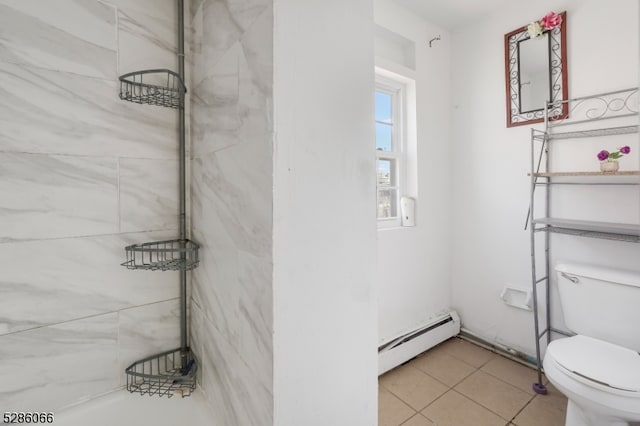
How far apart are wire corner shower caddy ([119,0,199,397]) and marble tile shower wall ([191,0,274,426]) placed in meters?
0.05

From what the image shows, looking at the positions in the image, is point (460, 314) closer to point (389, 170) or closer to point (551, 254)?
point (551, 254)

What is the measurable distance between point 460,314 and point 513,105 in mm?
1624

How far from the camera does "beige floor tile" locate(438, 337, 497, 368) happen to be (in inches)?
77.9

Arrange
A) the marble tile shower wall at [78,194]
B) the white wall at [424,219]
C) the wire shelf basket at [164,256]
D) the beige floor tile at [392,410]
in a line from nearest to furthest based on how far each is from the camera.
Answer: the marble tile shower wall at [78,194]
the wire shelf basket at [164,256]
the beige floor tile at [392,410]
the white wall at [424,219]

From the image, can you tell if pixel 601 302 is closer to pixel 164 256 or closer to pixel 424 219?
pixel 424 219

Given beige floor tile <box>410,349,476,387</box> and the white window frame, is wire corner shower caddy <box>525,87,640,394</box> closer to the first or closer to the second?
beige floor tile <box>410,349,476,387</box>

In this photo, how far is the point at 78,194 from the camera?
38.9 inches

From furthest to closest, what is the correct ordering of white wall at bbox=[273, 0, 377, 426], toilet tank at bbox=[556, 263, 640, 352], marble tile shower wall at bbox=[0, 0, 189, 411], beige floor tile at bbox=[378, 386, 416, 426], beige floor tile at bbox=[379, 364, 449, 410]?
1. beige floor tile at bbox=[379, 364, 449, 410]
2. beige floor tile at bbox=[378, 386, 416, 426]
3. toilet tank at bbox=[556, 263, 640, 352]
4. marble tile shower wall at bbox=[0, 0, 189, 411]
5. white wall at bbox=[273, 0, 377, 426]

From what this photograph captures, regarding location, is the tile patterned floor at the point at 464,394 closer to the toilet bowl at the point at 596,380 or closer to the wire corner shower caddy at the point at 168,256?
the toilet bowl at the point at 596,380

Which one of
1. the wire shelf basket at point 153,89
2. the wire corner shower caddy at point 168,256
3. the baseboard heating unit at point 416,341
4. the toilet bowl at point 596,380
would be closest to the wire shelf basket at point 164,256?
the wire corner shower caddy at point 168,256

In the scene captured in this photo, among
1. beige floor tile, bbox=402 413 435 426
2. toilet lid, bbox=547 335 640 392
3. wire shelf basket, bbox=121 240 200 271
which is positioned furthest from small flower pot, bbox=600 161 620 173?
wire shelf basket, bbox=121 240 200 271

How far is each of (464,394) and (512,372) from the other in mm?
444

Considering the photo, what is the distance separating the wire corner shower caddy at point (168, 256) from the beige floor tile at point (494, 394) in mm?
1545

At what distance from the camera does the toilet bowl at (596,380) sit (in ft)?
3.60
